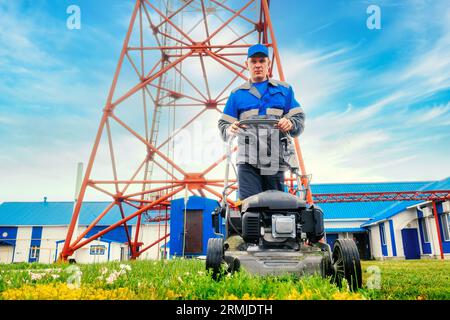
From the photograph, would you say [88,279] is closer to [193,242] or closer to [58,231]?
[193,242]

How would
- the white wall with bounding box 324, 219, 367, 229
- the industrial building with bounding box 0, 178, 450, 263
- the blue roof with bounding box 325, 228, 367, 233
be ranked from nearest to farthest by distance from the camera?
the industrial building with bounding box 0, 178, 450, 263
the blue roof with bounding box 325, 228, 367, 233
the white wall with bounding box 324, 219, 367, 229

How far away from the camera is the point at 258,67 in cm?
336

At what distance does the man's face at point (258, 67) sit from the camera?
10.9 feet

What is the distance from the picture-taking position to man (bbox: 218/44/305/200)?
3.09 metres

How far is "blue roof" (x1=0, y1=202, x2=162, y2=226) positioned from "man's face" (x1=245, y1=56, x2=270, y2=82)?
32.7 meters

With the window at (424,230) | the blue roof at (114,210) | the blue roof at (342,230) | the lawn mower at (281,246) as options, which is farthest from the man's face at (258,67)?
the blue roof at (114,210)

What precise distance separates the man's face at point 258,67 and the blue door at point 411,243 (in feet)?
78.7

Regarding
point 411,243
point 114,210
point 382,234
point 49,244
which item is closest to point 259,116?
point 411,243

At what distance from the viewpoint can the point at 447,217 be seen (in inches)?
778

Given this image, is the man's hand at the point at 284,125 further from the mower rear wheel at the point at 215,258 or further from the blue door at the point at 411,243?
the blue door at the point at 411,243

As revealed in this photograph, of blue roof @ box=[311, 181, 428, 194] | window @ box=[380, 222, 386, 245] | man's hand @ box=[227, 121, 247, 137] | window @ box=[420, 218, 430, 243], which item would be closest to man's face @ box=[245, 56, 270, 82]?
man's hand @ box=[227, 121, 247, 137]

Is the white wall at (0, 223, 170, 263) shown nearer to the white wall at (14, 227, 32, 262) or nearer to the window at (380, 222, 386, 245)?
the white wall at (14, 227, 32, 262)

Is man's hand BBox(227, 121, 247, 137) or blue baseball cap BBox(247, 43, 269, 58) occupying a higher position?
blue baseball cap BBox(247, 43, 269, 58)
